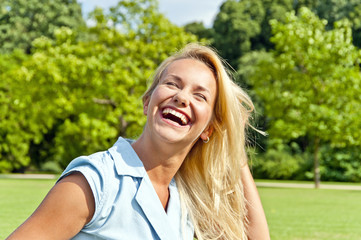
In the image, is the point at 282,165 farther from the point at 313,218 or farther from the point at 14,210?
the point at 14,210

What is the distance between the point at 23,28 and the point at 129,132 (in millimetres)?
22337

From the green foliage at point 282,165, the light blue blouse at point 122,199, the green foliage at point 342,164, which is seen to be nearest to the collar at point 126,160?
the light blue blouse at point 122,199

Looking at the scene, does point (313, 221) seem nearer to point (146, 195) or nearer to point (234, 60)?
point (146, 195)

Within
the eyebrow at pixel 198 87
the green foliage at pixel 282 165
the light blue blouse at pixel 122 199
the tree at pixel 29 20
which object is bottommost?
the green foliage at pixel 282 165

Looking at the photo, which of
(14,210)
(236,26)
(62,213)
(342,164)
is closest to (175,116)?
(62,213)

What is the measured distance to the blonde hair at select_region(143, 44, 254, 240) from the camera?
284cm

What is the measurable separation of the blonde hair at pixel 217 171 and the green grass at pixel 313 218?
6.04 meters

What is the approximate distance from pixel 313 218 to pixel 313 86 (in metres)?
13.4

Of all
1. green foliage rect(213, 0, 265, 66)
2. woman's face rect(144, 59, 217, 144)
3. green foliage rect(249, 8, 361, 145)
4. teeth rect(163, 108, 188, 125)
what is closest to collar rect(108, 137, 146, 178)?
woman's face rect(144, 59, 217, 144)

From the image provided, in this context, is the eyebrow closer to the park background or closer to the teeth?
the teeth

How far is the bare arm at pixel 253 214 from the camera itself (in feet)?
9.86

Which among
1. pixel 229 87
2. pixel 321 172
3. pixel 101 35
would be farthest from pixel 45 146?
pixel 229 87

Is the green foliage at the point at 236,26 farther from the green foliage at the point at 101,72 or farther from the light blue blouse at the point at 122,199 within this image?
the light blue blouse at the point at 122,199

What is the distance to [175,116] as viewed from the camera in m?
2.57
